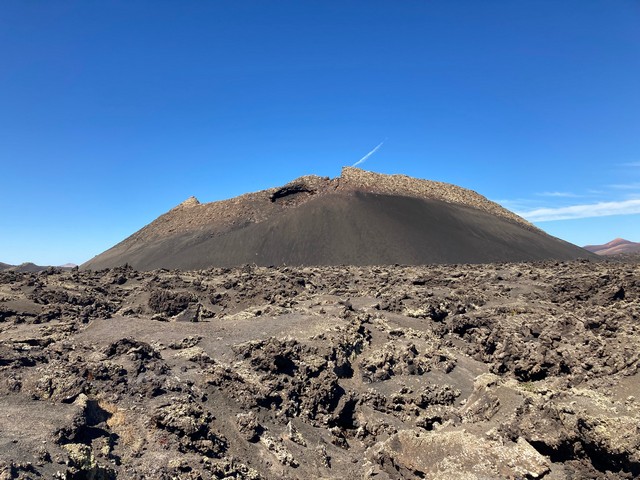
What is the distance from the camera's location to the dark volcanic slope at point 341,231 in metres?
39.6

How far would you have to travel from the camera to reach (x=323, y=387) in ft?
27.6

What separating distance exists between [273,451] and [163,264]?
37.2 m

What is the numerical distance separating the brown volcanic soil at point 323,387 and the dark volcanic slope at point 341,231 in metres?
24.1

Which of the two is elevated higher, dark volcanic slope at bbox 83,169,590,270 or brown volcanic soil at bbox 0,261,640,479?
dark volcanic slope at bbox 83,169,590,270

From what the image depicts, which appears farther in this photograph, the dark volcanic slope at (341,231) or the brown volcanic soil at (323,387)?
the dark volcanic slope at (341,231)

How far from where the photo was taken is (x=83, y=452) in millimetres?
4652

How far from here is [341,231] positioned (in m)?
42.8

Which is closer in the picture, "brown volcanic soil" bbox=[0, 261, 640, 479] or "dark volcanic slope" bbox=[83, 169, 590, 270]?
"brown volcanic soil" bbox=[0, 261, 640, 479]

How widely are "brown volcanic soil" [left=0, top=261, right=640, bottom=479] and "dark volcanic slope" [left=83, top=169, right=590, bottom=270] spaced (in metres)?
24.1

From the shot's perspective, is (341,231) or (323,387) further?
(341,231)

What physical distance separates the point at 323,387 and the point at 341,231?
34635 mm

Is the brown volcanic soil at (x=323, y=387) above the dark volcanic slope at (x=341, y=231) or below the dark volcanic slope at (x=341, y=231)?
below

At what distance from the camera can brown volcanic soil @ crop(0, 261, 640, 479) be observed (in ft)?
17.0

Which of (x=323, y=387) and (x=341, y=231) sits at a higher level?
(x=341, y=231)
